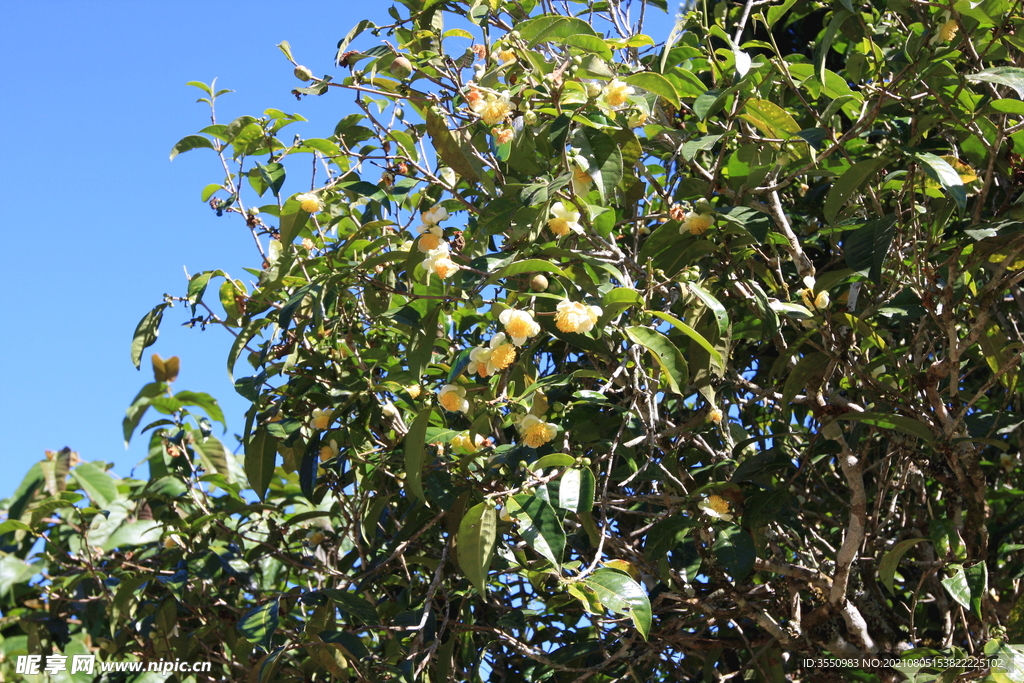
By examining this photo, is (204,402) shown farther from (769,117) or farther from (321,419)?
(769,117)

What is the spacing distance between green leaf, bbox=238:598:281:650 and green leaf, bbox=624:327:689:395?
1.01 metres

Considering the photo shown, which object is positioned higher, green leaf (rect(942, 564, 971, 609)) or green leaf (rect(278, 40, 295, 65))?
green leaf (rect(278, 40, 295, 65))

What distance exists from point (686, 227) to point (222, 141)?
1.18 m

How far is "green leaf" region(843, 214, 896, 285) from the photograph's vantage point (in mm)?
1548

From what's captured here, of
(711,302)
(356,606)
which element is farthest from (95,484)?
(711,302)

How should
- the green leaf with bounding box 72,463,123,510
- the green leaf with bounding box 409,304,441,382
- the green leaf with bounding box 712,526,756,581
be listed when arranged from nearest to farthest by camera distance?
the green leaf with bounding box 409,304,441,382
the green leaf with bounding box 712,526,756,581
the green leaf with bounding box 72,463,123,510

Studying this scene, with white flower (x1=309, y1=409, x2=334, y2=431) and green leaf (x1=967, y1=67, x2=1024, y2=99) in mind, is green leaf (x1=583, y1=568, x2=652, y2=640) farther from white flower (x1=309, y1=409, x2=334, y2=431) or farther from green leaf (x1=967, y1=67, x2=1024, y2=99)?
green leaf (x1=967, y1=67, x2=1024, y2=99)

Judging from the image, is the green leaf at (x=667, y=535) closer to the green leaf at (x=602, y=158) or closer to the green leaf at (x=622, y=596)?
the green leaf at (x=622, y=596)

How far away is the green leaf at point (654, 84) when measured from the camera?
146 cm

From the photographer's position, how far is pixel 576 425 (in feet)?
5.65

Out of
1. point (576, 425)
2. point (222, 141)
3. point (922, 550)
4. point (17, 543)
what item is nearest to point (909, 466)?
point (922, 550)

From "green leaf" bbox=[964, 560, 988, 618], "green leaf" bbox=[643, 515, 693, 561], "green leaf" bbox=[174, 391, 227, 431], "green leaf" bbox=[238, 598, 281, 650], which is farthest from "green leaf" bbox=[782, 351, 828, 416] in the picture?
"green leaf" bbox=[174, 391, 227, 431]

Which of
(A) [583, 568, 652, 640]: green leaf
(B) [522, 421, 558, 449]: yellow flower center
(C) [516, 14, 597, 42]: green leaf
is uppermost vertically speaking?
(C) [516, 14, 597, 42]: green leaf

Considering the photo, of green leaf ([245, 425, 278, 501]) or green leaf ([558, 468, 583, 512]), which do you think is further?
green leaf ([245, 425, 278, 501])
